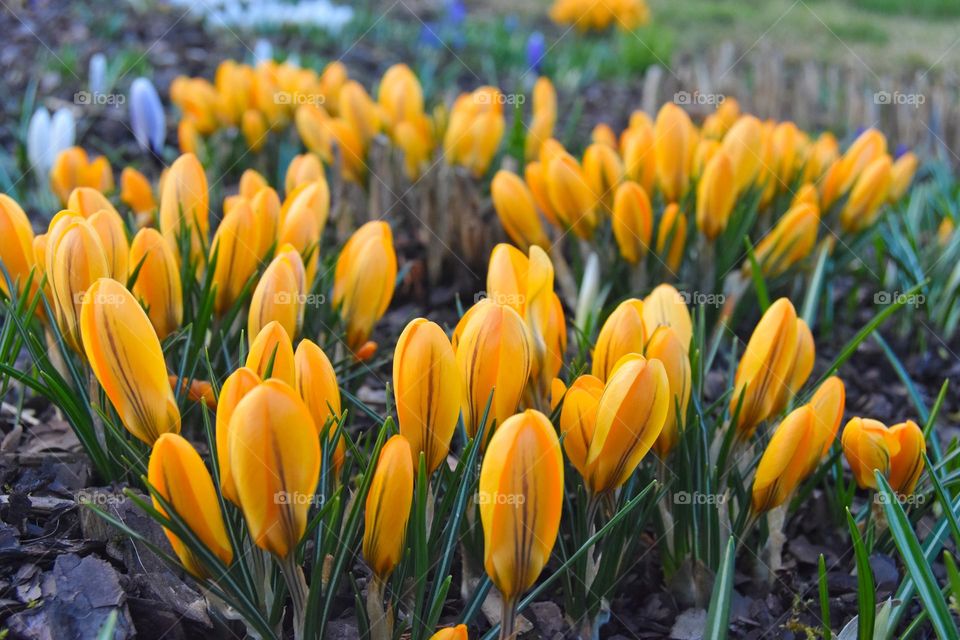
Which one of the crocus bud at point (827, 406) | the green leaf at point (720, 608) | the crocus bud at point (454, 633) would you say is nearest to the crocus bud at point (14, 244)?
the crocus bud at point (454, 633)

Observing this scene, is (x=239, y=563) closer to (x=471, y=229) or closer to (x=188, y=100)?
(x=471, y=229)

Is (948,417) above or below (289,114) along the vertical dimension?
below

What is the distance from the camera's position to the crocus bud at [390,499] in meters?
0.98

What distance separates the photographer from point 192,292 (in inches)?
60.2

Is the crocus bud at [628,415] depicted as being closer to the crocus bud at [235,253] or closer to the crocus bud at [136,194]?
the crocus bud at [235,253]

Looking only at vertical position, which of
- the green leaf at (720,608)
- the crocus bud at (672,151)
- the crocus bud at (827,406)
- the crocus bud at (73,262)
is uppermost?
the crocus bud at (672,151)

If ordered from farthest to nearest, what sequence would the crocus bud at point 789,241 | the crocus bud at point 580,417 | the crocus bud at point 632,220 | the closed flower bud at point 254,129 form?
the closed flower bud at point 254,129, the crocus bud at point 789,241, the crocus bud at point 632,220, the crocus bud at point 580,417

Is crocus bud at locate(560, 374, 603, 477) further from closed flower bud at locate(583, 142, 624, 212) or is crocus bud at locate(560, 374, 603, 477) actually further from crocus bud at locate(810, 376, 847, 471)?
closed flower bud at locate(583, 142, 624, 212)

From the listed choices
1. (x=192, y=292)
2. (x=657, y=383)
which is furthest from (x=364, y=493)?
(x=192, y=292)

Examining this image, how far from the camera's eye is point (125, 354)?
41.6 inches

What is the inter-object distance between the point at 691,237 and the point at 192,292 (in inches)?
44.0

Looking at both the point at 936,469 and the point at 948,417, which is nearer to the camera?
the point at 936,469

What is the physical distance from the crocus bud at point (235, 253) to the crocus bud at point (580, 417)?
59 cm

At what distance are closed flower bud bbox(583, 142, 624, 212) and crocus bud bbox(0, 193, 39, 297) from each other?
1149mm
